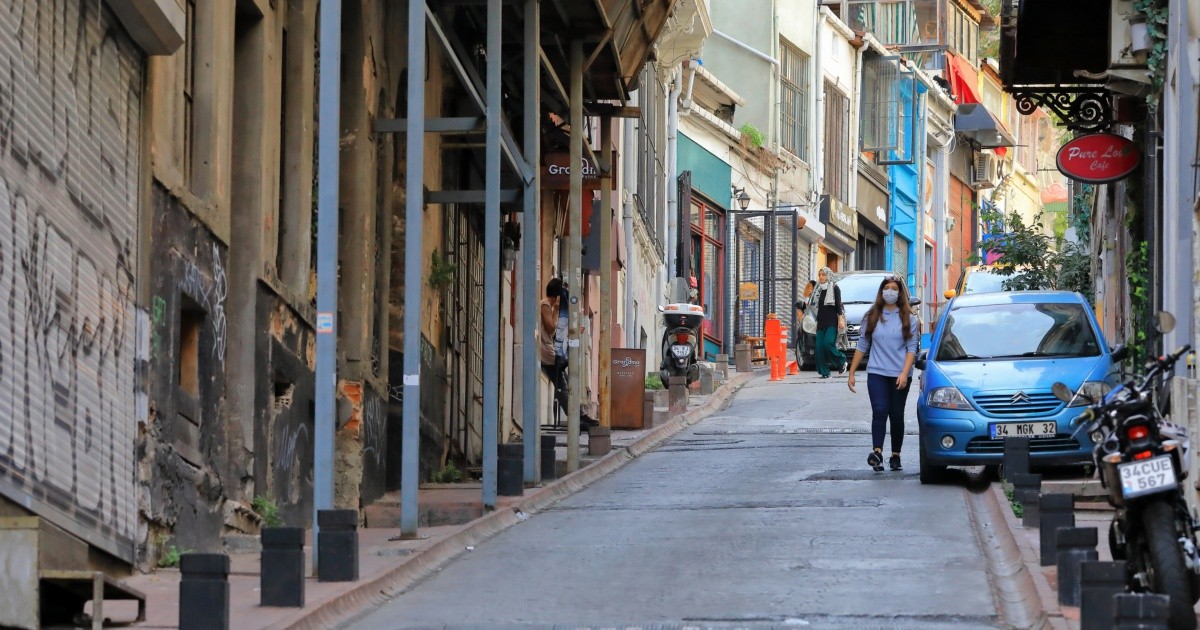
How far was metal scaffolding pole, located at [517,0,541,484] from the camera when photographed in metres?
16.6

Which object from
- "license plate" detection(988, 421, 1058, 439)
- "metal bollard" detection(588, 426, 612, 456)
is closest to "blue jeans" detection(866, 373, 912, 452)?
"license plate" detection(988, 421, 1058, 439)

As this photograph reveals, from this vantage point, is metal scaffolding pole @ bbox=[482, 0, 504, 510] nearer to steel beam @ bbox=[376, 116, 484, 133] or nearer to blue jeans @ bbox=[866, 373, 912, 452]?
steel beam @ bbox=[376, 116, 484, 133]

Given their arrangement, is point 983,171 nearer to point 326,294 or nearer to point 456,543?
point 456,543

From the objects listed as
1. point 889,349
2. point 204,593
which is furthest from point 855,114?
point 204,593

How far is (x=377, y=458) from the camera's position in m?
15.9

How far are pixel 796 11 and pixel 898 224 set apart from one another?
500 inches

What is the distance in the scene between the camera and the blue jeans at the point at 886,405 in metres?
17.4

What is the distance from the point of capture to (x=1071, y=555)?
9344 mm

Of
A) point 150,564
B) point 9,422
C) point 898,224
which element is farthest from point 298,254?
point 898,224

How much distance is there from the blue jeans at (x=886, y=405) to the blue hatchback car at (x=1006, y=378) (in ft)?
1.85

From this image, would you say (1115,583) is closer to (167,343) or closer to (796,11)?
(167,343)

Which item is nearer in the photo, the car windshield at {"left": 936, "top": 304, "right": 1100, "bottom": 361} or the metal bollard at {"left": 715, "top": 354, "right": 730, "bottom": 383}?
the car windshield at {"left": 936, "top": 304, "right": 1100, "bottom": 361}

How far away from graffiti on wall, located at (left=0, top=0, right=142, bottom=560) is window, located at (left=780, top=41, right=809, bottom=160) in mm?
36785

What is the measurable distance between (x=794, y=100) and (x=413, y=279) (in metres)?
36.0
